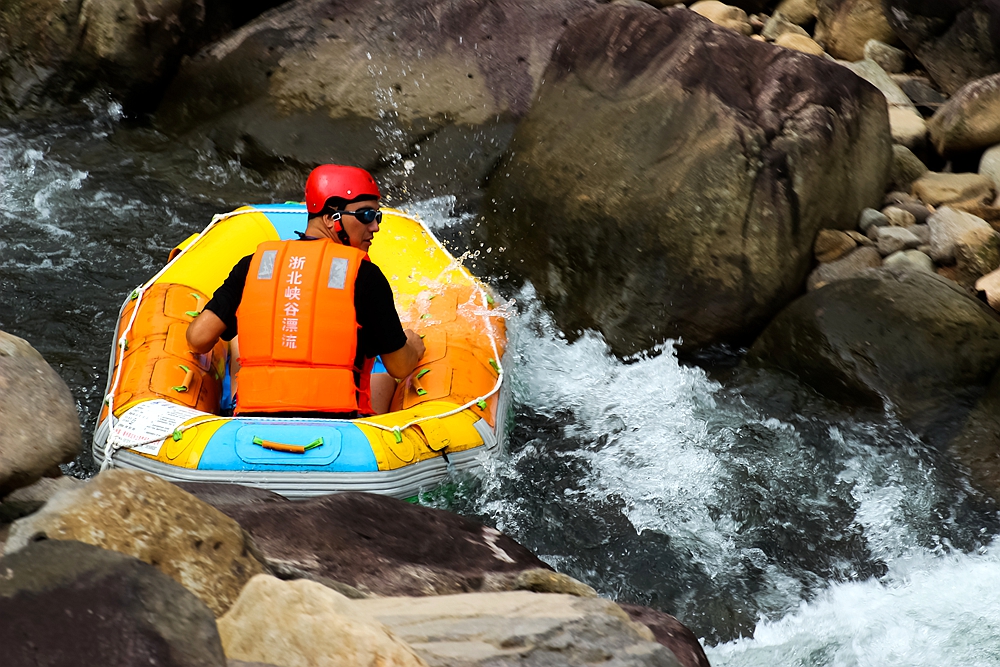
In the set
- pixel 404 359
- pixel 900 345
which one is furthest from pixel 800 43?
pixel 404 359

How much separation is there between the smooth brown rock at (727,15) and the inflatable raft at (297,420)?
3985mm

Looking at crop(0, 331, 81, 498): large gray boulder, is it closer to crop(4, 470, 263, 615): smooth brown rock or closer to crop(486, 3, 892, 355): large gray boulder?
crop(4, 470, 263, 615): smooth brown rock

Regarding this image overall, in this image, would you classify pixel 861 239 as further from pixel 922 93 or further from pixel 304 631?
pixel 304 631

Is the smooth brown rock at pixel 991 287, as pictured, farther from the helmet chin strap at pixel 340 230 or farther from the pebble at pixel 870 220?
the helmet chin strap at pixel 340 230

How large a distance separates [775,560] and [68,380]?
3632 mm

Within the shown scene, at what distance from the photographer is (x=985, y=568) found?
3988 millimetres

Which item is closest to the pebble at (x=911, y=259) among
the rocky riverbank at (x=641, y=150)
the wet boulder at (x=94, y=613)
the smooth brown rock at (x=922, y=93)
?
the rocky riverbank at (x=641, y=150)

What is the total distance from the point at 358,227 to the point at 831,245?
9.49 ft

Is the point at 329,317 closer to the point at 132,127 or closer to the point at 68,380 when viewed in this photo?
the point at 68,380

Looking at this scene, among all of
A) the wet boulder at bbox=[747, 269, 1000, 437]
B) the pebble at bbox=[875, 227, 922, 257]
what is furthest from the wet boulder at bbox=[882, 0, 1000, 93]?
the wet boulder at bbox=[747, 269, 1000, 437]

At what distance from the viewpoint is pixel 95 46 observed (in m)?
7.53

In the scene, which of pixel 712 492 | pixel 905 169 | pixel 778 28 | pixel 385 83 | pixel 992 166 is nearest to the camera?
pixel 712 492

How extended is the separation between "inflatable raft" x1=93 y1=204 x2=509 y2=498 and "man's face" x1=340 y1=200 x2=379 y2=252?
0.66 meters

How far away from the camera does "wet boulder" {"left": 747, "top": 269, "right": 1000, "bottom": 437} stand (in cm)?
466
